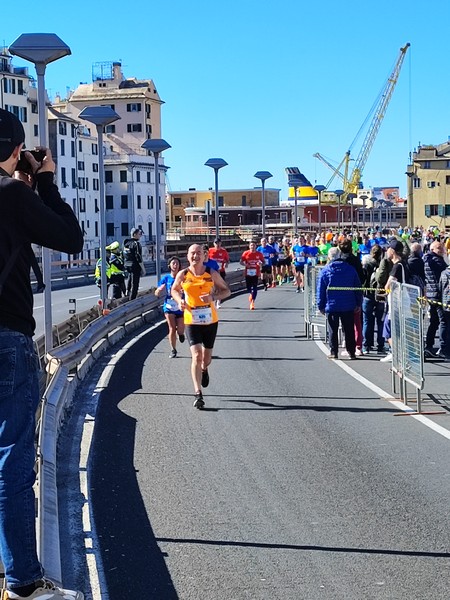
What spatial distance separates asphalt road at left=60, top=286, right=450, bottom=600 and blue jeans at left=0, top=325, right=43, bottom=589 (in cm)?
155

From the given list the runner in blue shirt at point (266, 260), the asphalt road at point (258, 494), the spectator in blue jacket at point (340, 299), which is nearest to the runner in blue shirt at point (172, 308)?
the spectator in blue jacket at point (340, 299)

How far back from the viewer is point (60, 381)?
10.9 metres

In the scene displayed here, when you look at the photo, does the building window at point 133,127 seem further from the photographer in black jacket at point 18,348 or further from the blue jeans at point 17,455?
the blue jeans at point 17,455

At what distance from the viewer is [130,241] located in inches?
1012

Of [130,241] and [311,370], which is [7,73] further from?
[311,370]

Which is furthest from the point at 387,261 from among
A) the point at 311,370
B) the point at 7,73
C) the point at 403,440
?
the point at 7,73

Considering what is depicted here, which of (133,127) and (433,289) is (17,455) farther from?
(133,127)

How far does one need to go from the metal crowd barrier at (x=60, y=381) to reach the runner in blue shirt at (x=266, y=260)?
10.1m

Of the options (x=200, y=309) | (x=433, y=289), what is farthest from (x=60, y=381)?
(x=433, y=289)

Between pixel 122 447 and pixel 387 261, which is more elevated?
pixel 387 261

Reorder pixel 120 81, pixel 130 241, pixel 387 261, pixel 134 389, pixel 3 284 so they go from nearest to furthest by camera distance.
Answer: pixel 3 284 → pixel 134 389 → pixel 387 261 → pixel 130 241 → pixel 120 81

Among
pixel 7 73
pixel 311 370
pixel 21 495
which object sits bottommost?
pixel 311 370

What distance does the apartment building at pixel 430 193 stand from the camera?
431 ft

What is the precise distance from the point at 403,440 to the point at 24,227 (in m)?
6.87
